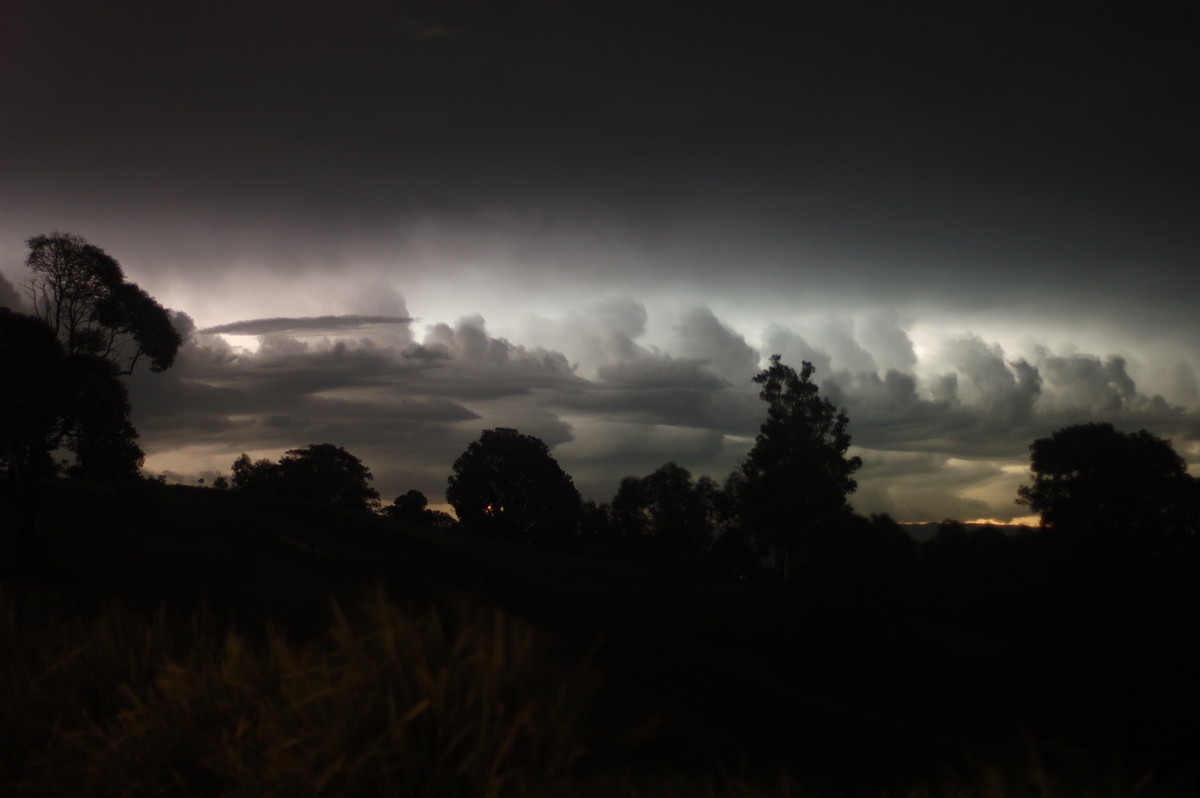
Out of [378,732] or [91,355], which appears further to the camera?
[91,355]

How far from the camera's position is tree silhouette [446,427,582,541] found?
134 feet

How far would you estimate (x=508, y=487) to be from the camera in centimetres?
4572

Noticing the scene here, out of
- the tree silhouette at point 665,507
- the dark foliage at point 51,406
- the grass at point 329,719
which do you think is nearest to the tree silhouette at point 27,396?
the dark foliage at point 51,406

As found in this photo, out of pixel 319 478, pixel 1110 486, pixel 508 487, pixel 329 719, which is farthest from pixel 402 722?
pixel 319 478

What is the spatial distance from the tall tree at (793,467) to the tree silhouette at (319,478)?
33.4m

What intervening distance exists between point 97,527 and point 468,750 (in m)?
22.4

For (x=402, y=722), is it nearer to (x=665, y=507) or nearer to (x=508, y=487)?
(x=665, y=507)

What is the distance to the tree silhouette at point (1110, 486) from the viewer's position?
60.6 feet

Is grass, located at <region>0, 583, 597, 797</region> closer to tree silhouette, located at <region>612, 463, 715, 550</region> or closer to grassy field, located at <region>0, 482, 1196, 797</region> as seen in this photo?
grassy field, located at <region>0, 482, 1196, 797</region>

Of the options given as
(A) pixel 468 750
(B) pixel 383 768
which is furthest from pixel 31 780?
(A) pixel 468 750

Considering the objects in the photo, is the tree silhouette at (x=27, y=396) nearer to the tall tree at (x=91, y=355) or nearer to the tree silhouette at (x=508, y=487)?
the tall tree at (x=91, y=355)

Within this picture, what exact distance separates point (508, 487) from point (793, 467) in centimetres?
1634

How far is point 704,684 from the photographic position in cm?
1395

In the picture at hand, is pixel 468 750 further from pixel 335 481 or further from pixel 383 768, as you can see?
pixel 335 481
